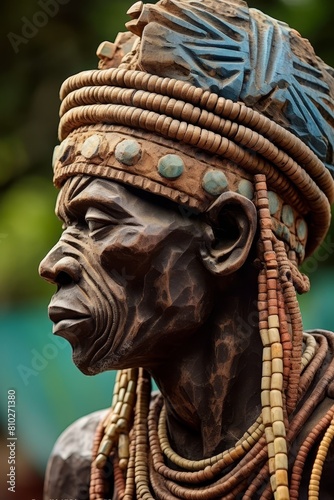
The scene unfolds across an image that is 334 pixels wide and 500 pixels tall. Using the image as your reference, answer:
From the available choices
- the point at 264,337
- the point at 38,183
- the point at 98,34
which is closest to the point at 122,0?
the point at 98,34

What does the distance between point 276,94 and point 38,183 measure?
A: 2.72 metres

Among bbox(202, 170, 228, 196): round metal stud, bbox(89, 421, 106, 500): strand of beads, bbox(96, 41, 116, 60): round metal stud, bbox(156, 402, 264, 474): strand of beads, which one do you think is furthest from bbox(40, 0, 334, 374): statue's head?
bbox(89, 421, 106, 500): strand of beads

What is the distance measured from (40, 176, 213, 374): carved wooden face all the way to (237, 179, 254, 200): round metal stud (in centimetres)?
12

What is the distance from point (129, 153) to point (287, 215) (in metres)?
0.42

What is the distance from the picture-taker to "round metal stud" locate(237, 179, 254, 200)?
2.65 meters

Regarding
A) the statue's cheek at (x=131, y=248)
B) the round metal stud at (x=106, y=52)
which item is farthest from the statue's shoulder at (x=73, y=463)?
the round metal stud at (x=106, y=52)

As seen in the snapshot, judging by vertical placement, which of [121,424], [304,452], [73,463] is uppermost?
[304,452]

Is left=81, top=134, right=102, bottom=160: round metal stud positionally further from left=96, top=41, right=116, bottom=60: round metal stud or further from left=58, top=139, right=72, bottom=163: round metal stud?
left=96, top=41, right=116, bottom=60: round metal stud

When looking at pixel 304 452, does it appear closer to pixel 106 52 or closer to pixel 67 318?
pixel 67 318

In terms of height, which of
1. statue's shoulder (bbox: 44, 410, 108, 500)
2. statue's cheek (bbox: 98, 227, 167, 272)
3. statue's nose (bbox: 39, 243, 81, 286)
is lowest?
statue's shoulder (bbox: 44, 410, 108, 500)

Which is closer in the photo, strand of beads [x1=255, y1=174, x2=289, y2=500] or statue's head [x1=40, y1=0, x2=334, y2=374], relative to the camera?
strand of beads [x1=255, y1=174, x2=289, y2=500]

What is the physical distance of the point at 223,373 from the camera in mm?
2703

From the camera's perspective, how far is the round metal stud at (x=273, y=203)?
2689mm

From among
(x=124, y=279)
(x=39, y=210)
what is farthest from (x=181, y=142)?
(x=39, y=210)
